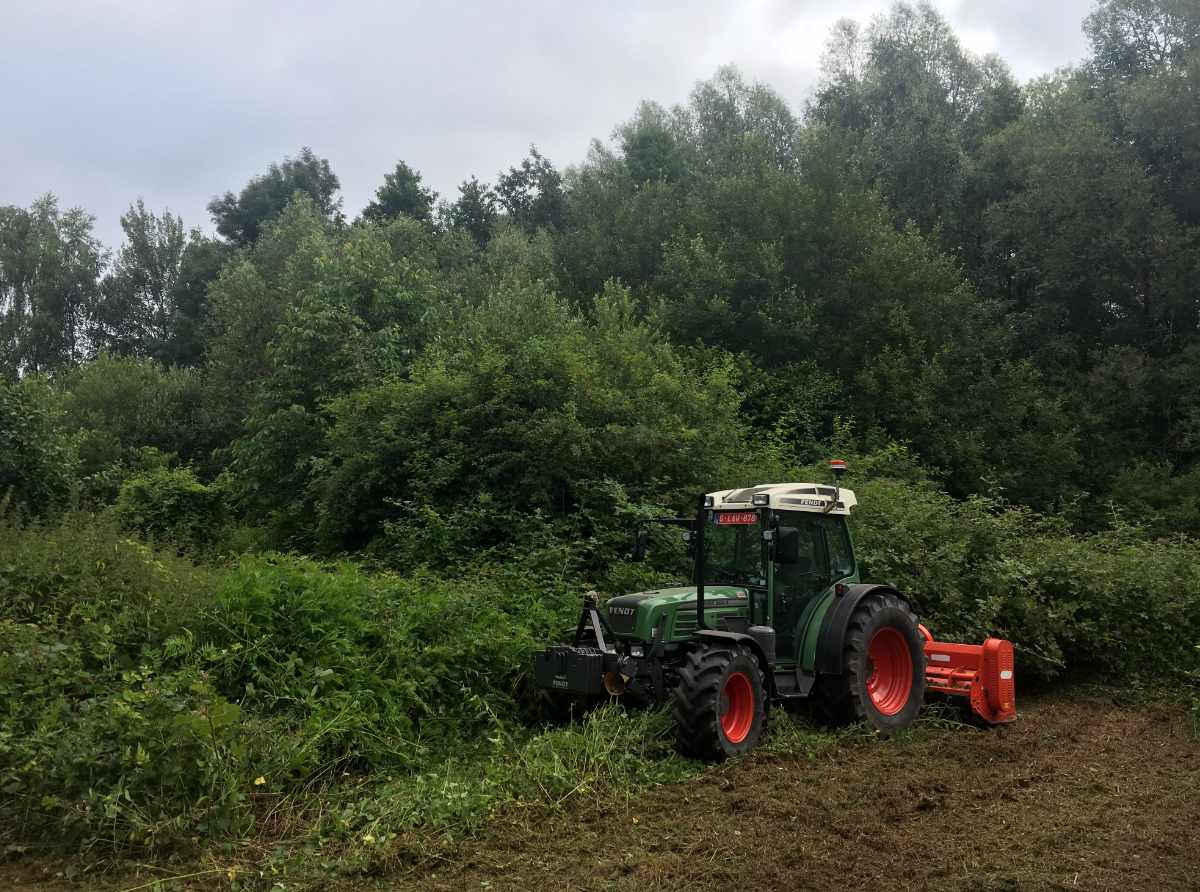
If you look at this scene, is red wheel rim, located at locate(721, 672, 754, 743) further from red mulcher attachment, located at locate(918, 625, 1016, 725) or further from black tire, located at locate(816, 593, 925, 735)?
red mulcher attachment, located at locate(918, 625, 1016, 725)

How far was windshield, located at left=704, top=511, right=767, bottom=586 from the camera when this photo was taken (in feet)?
29.1

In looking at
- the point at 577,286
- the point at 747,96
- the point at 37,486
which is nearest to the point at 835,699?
the point at 37,486

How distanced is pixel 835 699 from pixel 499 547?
518 cm

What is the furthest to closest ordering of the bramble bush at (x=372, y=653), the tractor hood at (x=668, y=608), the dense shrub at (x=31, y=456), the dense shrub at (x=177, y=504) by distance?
1. the dense shrub at (x=177, y=504)
2. the dense shrub at (x=31, y=456)
3. the tractor hood at (x=668, y=608)
4. the bramble bush at (x=372, y=653)

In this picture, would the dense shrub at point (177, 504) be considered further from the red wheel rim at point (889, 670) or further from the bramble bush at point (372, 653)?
the red wheel rim at point (889, 670)

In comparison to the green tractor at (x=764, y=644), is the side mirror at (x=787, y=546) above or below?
above

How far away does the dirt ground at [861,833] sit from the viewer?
212 inches

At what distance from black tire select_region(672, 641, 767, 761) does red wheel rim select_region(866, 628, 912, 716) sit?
5.75ft

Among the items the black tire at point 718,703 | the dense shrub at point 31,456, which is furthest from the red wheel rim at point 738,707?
the dense shrub at point 31,456

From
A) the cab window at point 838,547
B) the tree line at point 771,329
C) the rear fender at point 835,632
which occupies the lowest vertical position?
the rear fender at point 835,632

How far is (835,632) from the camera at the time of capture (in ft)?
28.6

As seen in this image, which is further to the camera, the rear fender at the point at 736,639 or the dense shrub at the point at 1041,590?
the dense shrub at the point at 1041,590

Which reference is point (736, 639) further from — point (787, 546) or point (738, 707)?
point (787, 546)

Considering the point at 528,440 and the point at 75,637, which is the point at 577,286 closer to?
the point at 528,440
